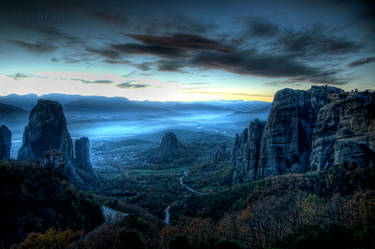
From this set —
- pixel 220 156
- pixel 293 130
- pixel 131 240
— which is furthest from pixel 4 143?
pixel 220 156

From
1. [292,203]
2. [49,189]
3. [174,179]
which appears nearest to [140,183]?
[174,179]

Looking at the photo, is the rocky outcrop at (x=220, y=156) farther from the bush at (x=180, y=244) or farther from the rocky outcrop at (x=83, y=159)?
the bush at (x=180, y=244)

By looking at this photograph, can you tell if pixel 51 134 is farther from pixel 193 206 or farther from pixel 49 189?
pixel 193 206

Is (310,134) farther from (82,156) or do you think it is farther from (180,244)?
(82,156)

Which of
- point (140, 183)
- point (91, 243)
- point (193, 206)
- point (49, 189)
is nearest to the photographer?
point (91, 243)

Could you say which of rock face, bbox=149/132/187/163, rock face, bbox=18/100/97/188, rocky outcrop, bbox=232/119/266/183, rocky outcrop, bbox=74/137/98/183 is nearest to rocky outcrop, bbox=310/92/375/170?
rocky outcrop, bbox=232/119/266/183

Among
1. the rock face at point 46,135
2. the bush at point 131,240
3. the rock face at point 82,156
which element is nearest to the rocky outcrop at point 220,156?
the rock face at point 82,156
